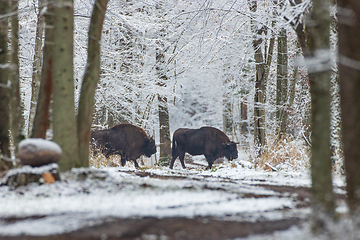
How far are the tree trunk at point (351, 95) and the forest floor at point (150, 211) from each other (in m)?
0.62

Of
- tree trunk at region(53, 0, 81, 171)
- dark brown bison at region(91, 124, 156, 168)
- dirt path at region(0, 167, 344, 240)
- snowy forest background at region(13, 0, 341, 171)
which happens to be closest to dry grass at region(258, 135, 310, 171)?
snowy forest background at region(13, 0, 341, 171)

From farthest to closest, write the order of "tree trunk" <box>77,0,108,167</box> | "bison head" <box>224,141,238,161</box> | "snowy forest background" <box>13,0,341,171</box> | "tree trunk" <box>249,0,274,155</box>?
"bison head" <box>224,141,238,161</box> < "tree trunk" <box>249,0,274,155</box> < "snowy forest background" <box>13,0,341,171</box> < "tree trunk" <box>77,0,108,167</box>

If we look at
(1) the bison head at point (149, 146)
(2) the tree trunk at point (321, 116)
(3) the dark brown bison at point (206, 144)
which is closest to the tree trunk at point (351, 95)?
(2) the tree trunk at point (321, 116)

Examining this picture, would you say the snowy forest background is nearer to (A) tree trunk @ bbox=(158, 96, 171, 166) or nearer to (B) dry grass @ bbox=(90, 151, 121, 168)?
(A) tree trunk @ bbox=(158, 96, 171, 166)

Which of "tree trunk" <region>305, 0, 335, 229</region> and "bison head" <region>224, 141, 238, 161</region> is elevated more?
"tree trunk" <region>305, 0, 335, 229</region>

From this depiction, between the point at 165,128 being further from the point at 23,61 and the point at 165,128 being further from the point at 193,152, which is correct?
the point at 23,61

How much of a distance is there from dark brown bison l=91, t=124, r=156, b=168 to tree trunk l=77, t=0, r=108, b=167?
7353 mm

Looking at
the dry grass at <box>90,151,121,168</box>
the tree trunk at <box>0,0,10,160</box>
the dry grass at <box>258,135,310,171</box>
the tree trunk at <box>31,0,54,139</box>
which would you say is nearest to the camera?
the tree trunk at <box>31,0,54,139</box>

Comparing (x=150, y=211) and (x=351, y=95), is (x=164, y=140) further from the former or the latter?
(x=351, y=95)

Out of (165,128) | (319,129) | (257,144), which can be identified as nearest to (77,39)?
(165,128)

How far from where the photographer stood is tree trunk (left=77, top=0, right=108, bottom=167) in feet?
→ 20.9

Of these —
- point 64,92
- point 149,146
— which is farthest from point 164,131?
point 64,92

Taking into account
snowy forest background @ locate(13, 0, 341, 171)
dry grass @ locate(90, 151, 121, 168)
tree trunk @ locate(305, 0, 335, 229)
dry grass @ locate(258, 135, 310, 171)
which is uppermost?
snowy forest background @ locate(13, 0, 341, 171)

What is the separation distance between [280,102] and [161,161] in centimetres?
522
